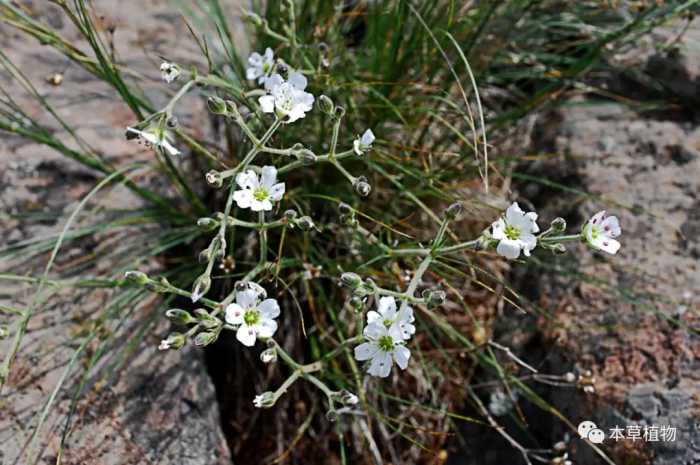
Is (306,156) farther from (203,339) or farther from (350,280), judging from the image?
(203,339)

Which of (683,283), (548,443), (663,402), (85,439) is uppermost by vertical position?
(683,283)

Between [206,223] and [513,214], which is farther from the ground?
[513,214]

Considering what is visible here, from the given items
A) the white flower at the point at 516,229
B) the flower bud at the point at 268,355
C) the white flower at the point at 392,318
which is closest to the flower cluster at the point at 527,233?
the white flower at the point at 516,229

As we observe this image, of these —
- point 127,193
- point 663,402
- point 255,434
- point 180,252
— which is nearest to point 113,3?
point 127,193

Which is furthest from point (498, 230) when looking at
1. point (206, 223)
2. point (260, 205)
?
point (206, 223)

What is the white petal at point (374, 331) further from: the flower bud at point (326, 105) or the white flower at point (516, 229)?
the flower bud at point (326, 105)

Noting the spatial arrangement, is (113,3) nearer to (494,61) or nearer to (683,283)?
(494,61)

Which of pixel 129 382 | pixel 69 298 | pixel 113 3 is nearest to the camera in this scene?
pixel 129 382
